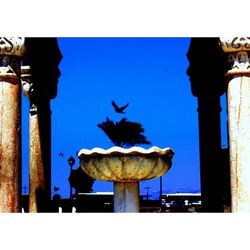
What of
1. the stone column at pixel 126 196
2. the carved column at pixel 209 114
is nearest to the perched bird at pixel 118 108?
the carved column at pixel 209 114

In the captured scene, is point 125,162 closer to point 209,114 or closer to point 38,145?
point 38,145

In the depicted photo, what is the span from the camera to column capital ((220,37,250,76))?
10039mm

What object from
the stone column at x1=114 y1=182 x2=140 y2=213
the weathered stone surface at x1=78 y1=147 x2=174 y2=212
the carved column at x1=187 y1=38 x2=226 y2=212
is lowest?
the stone column at x1=114 y1=182 x2=140 y2=213

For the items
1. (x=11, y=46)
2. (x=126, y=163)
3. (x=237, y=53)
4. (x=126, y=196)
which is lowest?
(x=126, y=196)

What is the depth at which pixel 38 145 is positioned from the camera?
46.9 ft

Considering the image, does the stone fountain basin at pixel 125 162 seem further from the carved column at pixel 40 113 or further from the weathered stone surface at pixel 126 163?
the carved column at pixel 40 113

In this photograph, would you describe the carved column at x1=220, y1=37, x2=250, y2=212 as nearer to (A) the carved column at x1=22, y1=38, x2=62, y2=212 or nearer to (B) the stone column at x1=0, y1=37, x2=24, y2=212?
(B) the stone column at x1=0, y1=37, x2=24, y2=212

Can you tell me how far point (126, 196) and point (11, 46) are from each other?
2940 millimetres

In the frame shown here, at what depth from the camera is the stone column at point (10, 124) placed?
10.1 meters

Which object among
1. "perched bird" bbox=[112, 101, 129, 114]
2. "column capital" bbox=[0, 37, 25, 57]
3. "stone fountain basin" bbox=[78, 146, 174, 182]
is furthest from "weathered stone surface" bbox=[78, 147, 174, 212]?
"perched bird" bbox=[112, 101, 129, 114]

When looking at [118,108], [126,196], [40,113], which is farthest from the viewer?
[118,108]

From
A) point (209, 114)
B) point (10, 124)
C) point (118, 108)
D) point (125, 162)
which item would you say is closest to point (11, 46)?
point (10, 124)
